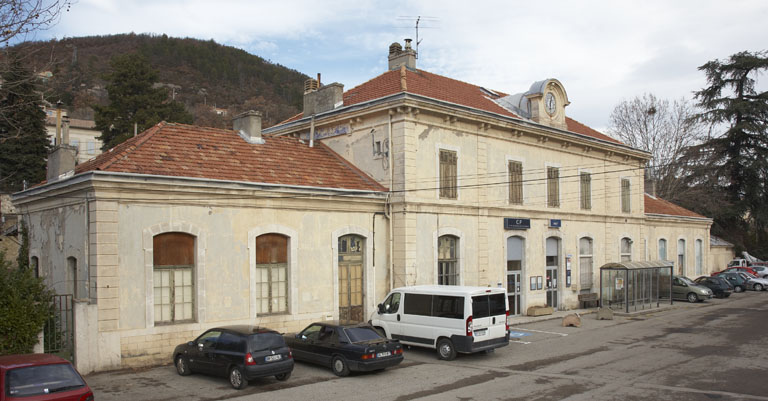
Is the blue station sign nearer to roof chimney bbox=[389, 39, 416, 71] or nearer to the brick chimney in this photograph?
roof chimney bbox=[389, 39, 416, 71]

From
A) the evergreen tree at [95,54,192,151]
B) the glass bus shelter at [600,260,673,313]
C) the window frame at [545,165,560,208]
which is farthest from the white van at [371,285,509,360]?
the evergreen tree at [95,54,192,151]

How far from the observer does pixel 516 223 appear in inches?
963

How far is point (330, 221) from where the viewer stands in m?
19.0

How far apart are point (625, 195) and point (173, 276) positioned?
25303 millimetres

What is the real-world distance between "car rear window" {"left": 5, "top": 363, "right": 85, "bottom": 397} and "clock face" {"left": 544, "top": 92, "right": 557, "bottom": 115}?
2244 centimetres

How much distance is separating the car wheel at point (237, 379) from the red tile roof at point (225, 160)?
19.6 ft

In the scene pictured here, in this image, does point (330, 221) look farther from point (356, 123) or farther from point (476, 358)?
point (476, 358)

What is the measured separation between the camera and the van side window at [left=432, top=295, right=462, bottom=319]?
1557 cm

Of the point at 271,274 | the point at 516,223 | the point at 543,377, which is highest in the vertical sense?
the point at 516,223

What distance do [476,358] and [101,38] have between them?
114 meters

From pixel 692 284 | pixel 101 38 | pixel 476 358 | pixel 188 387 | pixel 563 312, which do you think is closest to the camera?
pixel 188 387

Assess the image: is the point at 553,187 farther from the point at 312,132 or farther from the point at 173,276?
the point at 173,276

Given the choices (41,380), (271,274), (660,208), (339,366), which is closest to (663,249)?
(660,208)

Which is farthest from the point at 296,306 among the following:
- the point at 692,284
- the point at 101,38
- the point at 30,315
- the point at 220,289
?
the point at 101,38
